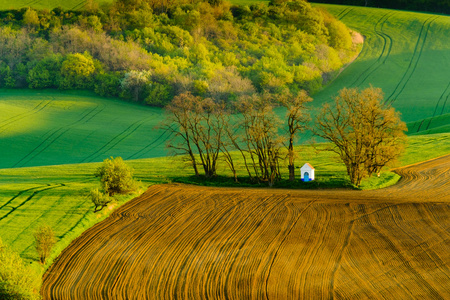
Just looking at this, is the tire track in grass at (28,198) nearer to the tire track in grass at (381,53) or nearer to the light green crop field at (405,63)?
the light green crop field at (405,63)

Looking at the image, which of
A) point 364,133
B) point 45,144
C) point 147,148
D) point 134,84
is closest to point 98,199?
point 364,133

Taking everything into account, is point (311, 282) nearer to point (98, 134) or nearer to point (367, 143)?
point (367, 143)

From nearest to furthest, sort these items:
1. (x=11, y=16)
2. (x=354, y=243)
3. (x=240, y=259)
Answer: (x=240, y=259)
(x=354, y=243)
(x=11, y=16)

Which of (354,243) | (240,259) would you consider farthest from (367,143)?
(240,259)

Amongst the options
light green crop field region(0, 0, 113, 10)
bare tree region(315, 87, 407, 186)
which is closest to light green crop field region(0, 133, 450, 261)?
bare tree region(315, 87, 407, 186)

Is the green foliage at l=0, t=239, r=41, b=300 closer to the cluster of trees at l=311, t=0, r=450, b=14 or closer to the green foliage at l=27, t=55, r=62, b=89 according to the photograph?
the green foliage at l=27, t=55, r=62, b=89

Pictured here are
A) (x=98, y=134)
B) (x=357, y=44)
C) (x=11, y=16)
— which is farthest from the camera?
(x=357, y=44)

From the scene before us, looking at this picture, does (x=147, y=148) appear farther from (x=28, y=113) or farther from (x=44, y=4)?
(x=44, y=4)

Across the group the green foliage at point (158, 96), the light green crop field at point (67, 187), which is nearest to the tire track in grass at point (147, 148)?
the light green crop field at point (67, 187)
